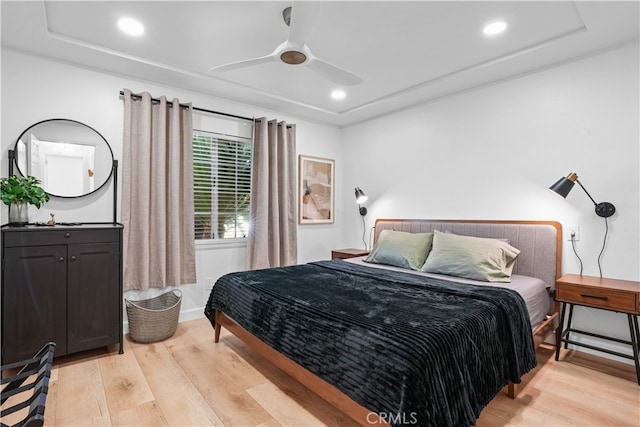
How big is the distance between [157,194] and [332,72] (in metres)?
2.07

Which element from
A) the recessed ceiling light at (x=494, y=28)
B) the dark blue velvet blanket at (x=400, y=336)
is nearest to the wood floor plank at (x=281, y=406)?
the dark blue velvet blanket at (x=400, y=336)

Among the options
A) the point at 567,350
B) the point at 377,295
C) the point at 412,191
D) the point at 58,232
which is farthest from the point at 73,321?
the point at 567,350

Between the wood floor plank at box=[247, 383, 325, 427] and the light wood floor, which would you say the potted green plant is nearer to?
the light wood floor

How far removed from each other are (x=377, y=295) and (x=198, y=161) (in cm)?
253

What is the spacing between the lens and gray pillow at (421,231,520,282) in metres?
2.74

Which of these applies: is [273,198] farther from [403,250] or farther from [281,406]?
[281,406]

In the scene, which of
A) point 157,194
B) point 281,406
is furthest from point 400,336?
point 157,194

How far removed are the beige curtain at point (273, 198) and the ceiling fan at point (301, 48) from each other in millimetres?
1669

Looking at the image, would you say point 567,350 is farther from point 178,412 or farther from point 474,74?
point 178,412

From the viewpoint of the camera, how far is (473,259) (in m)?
2.83

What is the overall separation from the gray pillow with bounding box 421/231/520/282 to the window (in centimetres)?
223

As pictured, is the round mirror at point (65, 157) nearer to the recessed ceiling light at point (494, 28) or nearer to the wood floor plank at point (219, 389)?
the wood floor plank at point (219, 389)

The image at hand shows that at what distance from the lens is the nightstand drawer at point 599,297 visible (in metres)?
2.26

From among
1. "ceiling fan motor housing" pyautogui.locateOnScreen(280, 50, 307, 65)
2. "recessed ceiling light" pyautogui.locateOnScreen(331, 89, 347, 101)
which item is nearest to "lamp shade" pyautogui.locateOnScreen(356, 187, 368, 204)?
"recessed ceiling light" pyautogui.locateOnScreen(331, 89, 347, 101)
